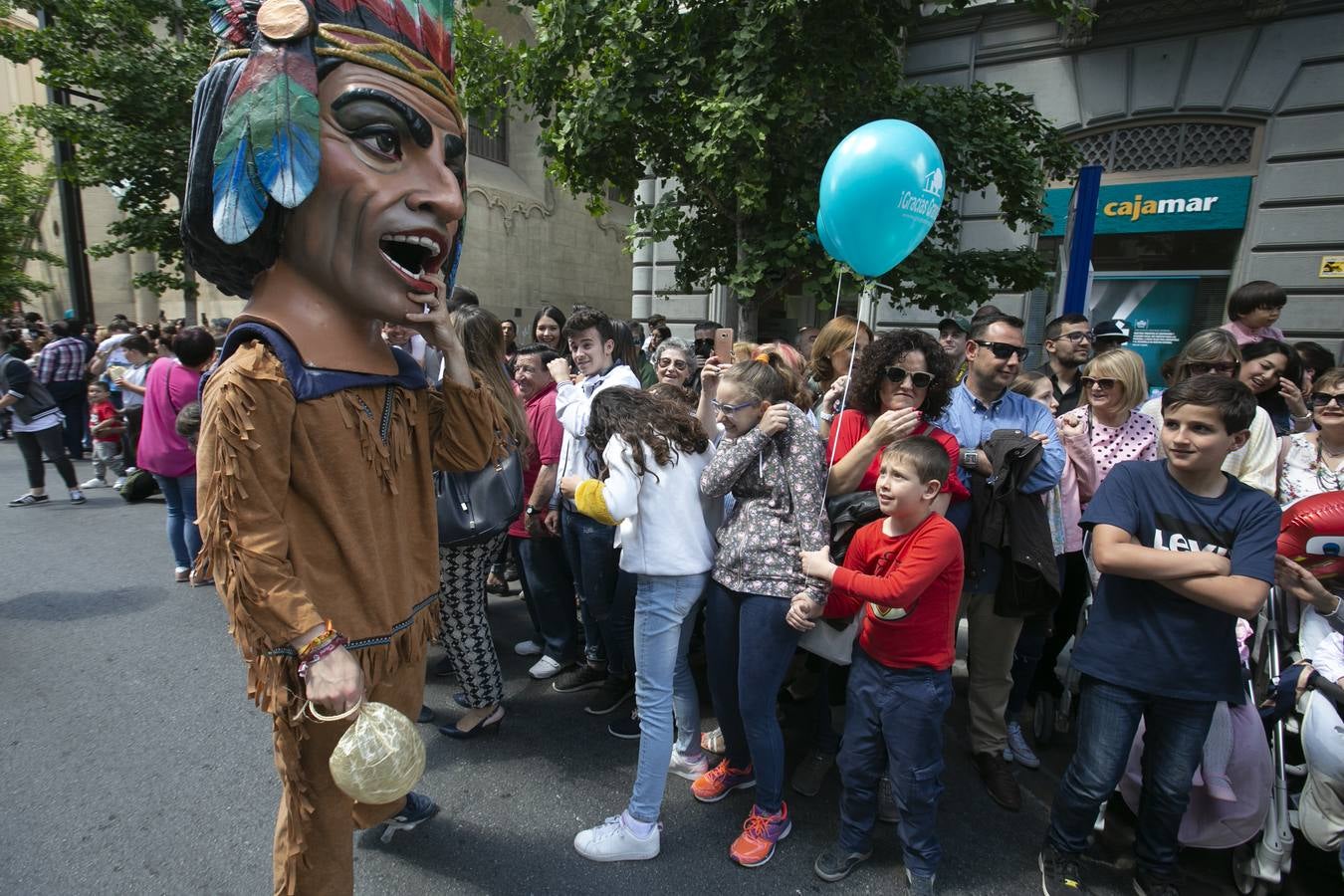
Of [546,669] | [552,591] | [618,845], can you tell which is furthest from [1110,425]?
[546,669]

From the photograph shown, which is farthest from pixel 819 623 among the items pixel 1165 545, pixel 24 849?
pixel 24 849

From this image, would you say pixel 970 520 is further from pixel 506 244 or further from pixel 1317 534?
pixel 506 244

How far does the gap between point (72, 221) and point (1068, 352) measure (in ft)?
51.1

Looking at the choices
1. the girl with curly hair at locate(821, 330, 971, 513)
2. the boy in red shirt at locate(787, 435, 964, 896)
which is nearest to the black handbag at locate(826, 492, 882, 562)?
the girl with curly hair at locate(821, 330, 971, 513)

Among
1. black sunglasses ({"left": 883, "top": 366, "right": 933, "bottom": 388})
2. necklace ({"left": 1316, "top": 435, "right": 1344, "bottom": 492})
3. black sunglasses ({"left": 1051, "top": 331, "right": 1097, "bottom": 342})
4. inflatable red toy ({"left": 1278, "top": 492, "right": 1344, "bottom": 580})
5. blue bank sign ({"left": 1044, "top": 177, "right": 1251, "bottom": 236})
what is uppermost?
blue bank sign ({"left": 1044, "top": 177, "right": 1251, "bottom": 236})

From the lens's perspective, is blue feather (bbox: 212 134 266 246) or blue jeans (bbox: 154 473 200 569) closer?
blue feather (bbox: 212 134 266 246)

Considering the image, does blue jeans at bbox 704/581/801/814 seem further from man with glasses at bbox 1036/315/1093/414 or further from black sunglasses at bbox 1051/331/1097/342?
black sunglasses at bbox 1051/331/1097/342

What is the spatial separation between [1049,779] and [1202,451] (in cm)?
172

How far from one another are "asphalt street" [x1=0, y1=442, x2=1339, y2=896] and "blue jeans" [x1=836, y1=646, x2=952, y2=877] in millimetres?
200

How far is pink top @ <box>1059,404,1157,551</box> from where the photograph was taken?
302 cm

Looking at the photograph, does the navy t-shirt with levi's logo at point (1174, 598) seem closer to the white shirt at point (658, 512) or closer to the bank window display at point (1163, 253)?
the white shirt at point (658, 512)

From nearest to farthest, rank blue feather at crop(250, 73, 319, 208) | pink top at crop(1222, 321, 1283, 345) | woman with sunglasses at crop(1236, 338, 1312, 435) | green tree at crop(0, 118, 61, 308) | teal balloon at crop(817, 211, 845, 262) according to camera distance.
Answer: blue feather at crop(250, 73, 319, 208) < teal balloon at crop(817, 211, 845, 262) < woman with sunglasses at crop(1236, 338, 1312, 435) < pink top at crop(1222, 321, 1283, 345) < green tree at crop(0, 118, 61, 308)

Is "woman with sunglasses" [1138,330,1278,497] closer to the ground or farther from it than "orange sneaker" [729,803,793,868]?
farther from it

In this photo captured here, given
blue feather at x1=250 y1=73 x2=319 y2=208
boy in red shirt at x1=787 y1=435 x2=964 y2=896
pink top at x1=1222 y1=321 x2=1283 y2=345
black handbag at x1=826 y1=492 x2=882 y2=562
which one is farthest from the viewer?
pink top at x1=1222 y1=321 x2=1283 y2=345
